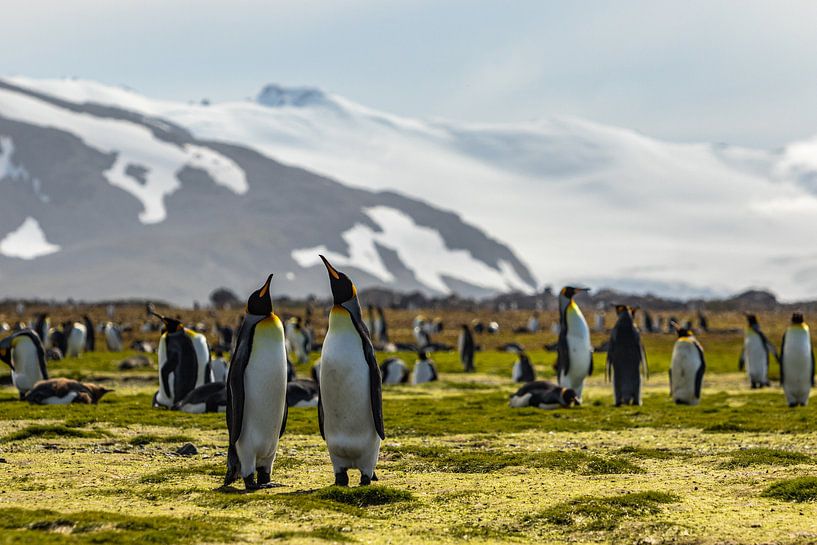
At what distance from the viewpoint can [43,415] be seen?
47.3ft

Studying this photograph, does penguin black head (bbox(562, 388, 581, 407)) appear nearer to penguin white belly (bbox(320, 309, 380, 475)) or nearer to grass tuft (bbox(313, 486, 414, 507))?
penguin white belly (bbox(320, 309, 380, 475))

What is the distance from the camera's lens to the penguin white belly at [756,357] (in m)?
22.5

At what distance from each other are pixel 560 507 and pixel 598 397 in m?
12.5

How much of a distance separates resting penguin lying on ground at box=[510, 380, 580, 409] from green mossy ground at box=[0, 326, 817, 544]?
51 centimetres

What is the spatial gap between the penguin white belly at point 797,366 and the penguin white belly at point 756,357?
486 cm

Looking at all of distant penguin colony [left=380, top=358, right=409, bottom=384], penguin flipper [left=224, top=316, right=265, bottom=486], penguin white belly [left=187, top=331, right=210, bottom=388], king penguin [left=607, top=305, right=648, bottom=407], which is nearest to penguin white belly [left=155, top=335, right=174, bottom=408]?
penguin white belly [left=187, top=331, right=210, bottom=388]

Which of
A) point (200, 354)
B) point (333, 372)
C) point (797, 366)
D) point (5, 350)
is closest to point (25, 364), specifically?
point (5, 350)

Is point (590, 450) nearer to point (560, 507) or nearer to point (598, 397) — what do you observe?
point (560, 507)

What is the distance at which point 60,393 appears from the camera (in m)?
16.3

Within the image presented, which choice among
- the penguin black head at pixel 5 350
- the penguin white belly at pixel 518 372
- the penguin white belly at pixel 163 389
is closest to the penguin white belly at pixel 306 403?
the penguin white belly at pixel 163 389

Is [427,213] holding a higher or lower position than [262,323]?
higher

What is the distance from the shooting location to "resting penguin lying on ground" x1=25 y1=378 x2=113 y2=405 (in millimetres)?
16141

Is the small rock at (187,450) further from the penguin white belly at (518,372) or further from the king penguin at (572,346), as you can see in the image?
the penguin white belly at (518,372)

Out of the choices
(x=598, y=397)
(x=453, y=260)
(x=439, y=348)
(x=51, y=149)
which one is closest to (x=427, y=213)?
(x=453, y=260)
